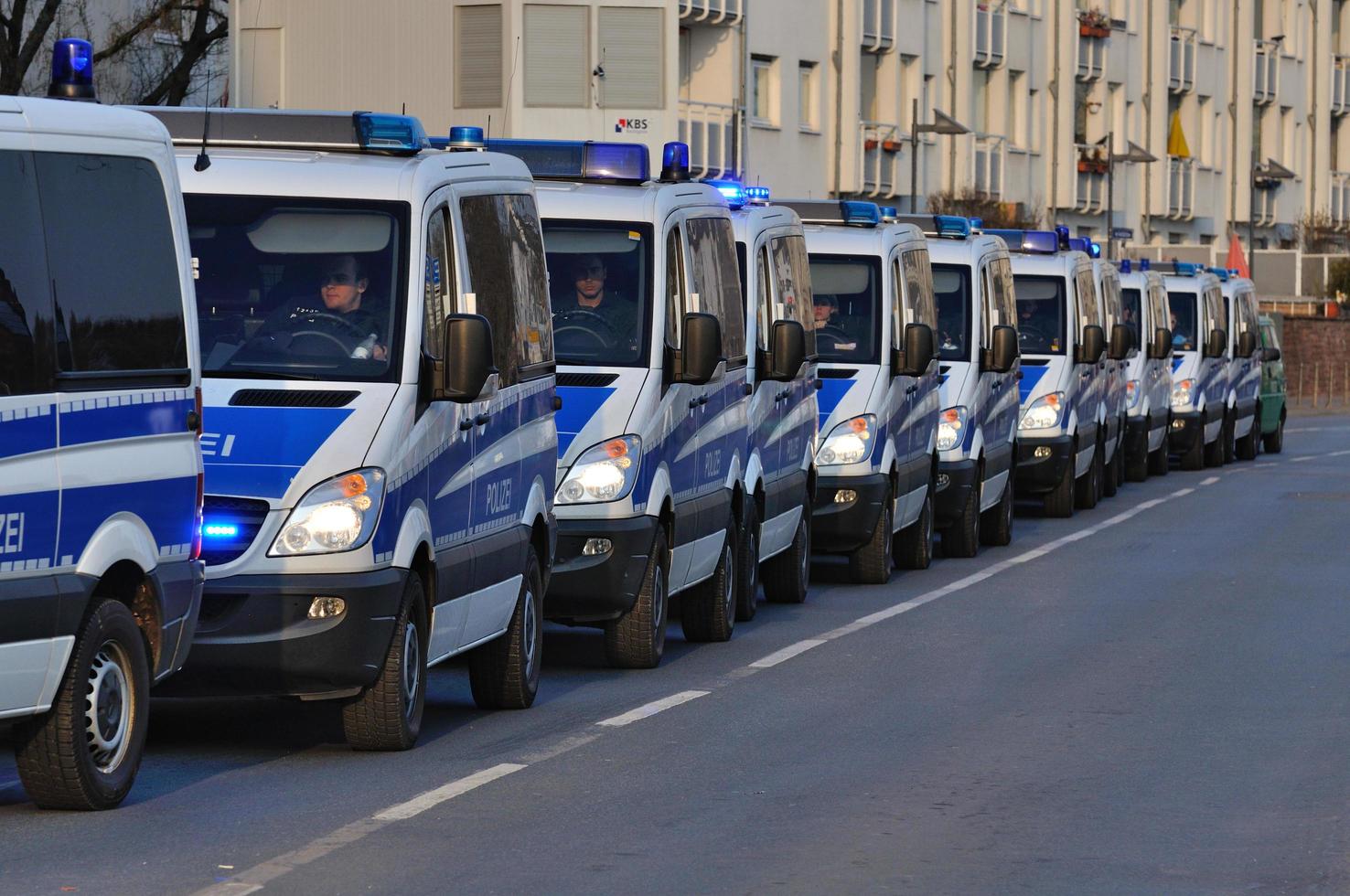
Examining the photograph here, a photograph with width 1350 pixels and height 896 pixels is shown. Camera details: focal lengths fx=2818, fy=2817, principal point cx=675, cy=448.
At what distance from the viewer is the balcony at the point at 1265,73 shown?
3041 inches

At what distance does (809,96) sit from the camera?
173 feet

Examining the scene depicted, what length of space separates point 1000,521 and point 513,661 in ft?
34.8

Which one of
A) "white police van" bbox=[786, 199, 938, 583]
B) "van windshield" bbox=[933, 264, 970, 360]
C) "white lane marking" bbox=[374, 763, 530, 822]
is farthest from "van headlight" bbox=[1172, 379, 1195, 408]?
"white lane marking" bbox=[374, 763, 530, 822]

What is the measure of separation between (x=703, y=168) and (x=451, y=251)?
3756 cm

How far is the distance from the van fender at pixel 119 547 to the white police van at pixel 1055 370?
16.3 metres

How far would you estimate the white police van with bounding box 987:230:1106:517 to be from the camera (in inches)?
960

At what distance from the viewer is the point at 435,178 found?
10.4 meters

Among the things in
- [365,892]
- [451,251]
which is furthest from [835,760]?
[365,892]

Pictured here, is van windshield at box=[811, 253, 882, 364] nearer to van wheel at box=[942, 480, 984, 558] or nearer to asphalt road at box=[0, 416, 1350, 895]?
asphalt road at box=[0, 416, 1350, 895]

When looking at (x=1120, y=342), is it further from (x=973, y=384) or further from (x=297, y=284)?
(x=297, y=284)

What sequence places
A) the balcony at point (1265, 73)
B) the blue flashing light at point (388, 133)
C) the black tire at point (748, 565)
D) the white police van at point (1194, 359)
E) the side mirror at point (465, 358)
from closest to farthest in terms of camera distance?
1. the side mirror at point (465, 358)
2. the blue flashing light at point (388, 133)
3. the black tire at point (748, 565)
4. the white police van at point (1194, 359)
5. the balcony at point (1265, 73)

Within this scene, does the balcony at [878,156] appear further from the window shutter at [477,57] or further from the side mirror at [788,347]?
the side mirror at [788,347]

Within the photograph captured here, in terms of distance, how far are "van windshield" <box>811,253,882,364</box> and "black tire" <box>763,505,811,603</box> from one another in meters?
1.61

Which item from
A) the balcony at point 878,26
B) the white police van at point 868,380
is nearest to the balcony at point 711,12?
the balcony at point 878,26
